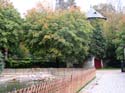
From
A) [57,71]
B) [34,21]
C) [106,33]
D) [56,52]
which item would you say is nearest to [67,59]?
[56,52]

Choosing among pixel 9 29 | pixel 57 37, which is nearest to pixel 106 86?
pixel 57 37

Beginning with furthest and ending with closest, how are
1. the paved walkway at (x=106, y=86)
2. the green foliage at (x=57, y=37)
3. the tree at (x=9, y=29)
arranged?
the green foliage at (x=57, y=37) < the tree at (x=9, y=29) < the paved walkway at (x=106, y=86)

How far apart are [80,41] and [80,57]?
15.0ft

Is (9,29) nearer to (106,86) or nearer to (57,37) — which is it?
(57,37)

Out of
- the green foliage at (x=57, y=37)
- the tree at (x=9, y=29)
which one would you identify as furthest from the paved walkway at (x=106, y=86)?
the tree at (x=9, y=29)

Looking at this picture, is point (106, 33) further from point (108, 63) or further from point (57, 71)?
point (57, 71)

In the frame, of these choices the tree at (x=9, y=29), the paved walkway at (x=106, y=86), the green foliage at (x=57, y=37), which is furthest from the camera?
the green foliage at (x=57, y=37)

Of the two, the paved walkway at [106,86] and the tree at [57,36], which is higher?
the tree at [57,36]

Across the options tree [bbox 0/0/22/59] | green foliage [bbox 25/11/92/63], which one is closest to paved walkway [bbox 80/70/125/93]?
green foliage [bbox 25/11/92/63]

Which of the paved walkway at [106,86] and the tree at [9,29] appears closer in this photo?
the paved walkway at [106,86]

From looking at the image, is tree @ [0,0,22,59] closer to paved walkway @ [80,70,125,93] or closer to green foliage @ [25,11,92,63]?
green foliage @ [25,11,92,63]

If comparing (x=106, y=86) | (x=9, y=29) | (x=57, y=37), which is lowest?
(x=106, y=86)

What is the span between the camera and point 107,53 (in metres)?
67.4

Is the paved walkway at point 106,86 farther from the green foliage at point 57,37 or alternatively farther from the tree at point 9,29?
the tree at point 9,29
